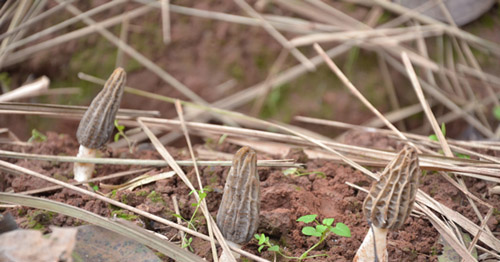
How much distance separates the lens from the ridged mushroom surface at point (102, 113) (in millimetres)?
2412

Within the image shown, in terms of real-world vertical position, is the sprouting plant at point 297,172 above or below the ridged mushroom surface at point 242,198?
below

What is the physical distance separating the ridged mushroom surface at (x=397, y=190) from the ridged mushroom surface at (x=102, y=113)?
130cm

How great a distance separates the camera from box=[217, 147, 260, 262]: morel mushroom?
1938mm

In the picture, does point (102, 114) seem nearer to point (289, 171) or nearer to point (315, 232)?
point (289, 171)

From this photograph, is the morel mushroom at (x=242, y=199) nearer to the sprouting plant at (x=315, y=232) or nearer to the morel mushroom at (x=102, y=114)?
the sprouting plant at (x=315, y=232)

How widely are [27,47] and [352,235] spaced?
3208mm

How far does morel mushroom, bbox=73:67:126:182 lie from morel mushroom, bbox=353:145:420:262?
1.28 metres

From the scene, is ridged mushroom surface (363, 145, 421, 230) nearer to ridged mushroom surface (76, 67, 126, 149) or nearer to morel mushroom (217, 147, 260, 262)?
morel mushroom (217, 147, 260, 262)

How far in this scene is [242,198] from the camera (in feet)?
6.37

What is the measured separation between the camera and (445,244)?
2.23 m

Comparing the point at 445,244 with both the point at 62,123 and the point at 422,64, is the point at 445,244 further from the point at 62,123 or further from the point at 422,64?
the point at 62,123

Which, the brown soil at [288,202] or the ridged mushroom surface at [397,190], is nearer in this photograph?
the ridged mushroom surface at [397,190]

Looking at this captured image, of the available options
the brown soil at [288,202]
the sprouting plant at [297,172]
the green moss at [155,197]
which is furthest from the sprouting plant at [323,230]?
the green moss at [155,197]

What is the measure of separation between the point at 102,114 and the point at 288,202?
3.23 ft
